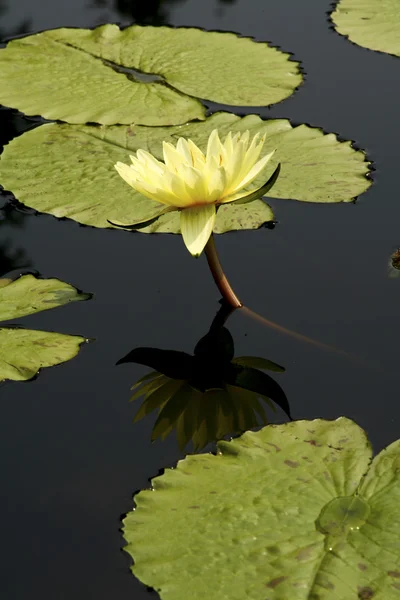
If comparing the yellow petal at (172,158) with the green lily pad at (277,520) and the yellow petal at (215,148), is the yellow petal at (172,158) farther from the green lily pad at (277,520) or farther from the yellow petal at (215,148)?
the green lily pad at (277,520)

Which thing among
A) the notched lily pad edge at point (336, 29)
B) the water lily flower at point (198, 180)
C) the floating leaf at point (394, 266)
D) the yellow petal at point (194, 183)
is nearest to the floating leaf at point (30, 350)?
the water lily flower at point (198, 180)

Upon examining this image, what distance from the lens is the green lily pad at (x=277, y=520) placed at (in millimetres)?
1618

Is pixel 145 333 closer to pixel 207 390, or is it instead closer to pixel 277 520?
pixel 207 390

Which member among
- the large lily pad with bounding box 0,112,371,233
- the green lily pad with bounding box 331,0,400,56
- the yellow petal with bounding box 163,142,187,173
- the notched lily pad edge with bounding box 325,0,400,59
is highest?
the yellow petal with bounding box 163,142,187,173

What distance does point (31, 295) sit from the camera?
2.54 meters

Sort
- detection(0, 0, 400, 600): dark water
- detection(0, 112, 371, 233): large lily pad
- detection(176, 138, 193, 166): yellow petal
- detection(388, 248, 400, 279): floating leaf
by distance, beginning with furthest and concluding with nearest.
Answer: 1. detection(0, 112, 371, 233): large lily pad
2. detection(388, 248, 400, 279): floating leaf
3. detection(176, 138, 193, 166): yellow petal
4. detection(0, 0, 400, 600): dark water

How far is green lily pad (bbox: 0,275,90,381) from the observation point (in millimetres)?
2285

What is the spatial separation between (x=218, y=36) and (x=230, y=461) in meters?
2.60

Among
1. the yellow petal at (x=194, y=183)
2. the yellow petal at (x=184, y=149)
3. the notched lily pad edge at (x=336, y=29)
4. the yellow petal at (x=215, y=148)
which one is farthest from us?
the notched lily pad edge at (x=336, y=29)

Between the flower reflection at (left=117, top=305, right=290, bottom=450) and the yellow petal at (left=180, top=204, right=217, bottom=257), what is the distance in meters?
0.33

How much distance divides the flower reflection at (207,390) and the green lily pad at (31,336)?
17 centimetres

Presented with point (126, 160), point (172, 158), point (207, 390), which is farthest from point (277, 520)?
point (126, 160)

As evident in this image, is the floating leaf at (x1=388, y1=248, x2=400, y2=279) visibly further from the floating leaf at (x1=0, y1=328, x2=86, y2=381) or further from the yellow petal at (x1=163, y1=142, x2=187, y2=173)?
the floating leaf at (x1=0, y1=328, x2=86, y2=381)

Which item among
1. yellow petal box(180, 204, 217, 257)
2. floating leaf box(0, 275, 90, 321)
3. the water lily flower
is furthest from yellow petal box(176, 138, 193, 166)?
floating leaf box(0, 275, 90, 321)
